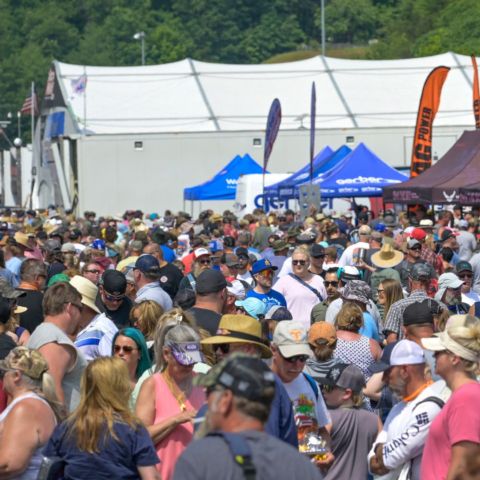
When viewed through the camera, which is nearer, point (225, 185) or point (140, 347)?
point (140, 347)

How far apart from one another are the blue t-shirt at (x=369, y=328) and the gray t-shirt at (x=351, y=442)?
9.28 feet

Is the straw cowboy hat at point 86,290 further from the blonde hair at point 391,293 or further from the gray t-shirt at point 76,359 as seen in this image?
the blonde hair at point 391,293

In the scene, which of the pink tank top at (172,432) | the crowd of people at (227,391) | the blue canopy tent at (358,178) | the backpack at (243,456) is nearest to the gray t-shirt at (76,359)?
the crowd of people at (227,391)

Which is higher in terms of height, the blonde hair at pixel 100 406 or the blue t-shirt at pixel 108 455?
the blonde hair at pixel 100 406

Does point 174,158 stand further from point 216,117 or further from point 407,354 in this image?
point 407,354

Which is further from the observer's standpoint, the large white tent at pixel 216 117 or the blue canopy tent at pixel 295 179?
the large white tent at pixel 216 117

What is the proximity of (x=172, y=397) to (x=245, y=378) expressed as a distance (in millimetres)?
2530

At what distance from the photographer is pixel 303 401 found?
7059 millimetres

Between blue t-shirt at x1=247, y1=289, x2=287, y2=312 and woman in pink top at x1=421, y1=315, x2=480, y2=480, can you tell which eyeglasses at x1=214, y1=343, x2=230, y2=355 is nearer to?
woman in pink top at x1=421, y1=315, x2=480, y2=480

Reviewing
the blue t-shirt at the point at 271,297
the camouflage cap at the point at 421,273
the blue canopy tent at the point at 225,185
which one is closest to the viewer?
the blue t-shirt at the point at 271,297

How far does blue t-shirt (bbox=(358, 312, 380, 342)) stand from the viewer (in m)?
10.4

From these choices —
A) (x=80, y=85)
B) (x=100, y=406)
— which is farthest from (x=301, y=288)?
(x=80, y=85)

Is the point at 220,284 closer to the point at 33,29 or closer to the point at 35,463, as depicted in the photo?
the point at 35,463

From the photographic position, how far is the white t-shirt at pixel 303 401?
704 cm
